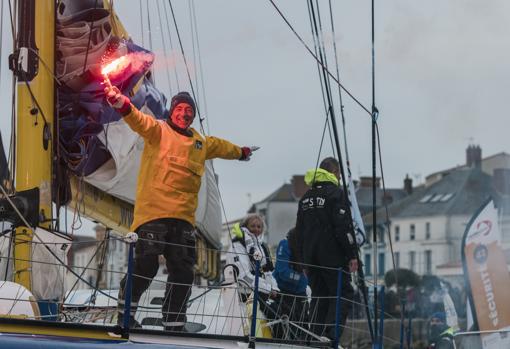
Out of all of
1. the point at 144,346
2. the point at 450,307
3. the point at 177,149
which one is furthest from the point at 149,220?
the point at 450,307

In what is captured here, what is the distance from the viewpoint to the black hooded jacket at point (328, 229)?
9414 mm

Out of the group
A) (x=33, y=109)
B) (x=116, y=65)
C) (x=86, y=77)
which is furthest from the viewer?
(x=86, y=77)

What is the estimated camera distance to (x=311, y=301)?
33.0ft

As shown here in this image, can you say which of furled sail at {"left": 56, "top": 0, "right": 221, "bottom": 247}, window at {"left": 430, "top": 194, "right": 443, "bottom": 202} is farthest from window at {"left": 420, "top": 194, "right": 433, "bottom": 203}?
furled sail at {"left": 56, "top": 0, "right": 221, "bottom": 247}

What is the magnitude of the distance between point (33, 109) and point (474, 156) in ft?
245

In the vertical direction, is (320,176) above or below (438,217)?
below

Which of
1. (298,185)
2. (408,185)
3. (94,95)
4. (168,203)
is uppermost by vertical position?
(408,185)

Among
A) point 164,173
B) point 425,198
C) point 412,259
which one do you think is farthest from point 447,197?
point 164,173

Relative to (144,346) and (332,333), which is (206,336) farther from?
(332,333)

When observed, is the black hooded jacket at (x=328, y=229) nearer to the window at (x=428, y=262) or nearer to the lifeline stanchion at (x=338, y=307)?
the lifeline stanchion at (x=338, y=307)

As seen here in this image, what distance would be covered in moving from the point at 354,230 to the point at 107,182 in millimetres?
2207

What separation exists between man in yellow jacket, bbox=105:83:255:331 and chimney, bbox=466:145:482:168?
2903 inches

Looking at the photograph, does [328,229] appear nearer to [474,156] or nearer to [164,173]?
[164,173]

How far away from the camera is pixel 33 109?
859cm
